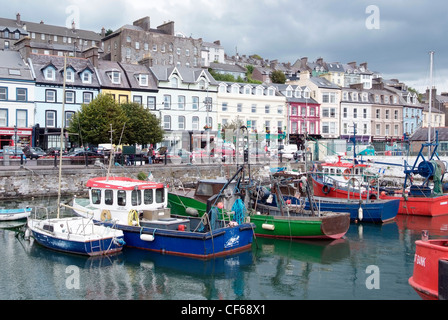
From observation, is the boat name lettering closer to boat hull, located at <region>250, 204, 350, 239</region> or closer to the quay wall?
boat hull, located at <region>250, 204, 350, 239</region>

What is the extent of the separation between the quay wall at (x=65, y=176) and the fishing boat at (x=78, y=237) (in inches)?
412

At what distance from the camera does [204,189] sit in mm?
23500

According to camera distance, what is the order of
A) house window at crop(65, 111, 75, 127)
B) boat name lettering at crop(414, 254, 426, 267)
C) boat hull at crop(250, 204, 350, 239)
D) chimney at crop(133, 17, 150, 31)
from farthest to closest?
chimney at crop(133, 17, 150, 31) → house window at crop(65, 111, 75, 127) → boat hull at crop(250, 204, 350, 239) → boat name lettering at crop(414, 254, 426, 267)

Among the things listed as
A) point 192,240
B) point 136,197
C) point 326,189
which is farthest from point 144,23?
point 192,240

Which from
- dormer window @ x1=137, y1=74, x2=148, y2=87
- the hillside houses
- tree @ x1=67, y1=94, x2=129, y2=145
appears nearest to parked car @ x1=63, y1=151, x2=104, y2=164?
tree @ x1=67, y1=94, x2=129, y2=145

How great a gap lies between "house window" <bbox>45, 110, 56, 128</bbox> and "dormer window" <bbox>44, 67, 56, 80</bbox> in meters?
3.27

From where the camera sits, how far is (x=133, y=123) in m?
42.8

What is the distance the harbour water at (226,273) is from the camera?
45.9ft

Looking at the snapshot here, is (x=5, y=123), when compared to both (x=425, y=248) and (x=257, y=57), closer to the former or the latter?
(x=425, y=248)

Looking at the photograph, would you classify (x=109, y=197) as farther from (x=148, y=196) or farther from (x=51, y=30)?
(x=51, y=30)

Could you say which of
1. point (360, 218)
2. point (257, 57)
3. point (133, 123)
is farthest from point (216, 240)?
point (257, 57)

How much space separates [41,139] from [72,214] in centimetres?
2176

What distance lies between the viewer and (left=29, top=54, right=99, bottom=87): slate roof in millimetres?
45438

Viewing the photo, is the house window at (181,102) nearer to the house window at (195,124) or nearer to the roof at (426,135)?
the house window at (195,124)
